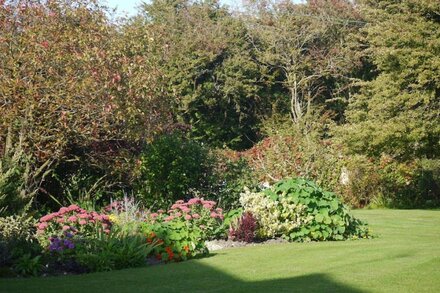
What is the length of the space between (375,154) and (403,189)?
342 centimetres

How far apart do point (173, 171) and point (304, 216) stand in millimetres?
4343

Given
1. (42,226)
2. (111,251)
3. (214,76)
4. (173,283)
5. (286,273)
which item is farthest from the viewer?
(214,76)

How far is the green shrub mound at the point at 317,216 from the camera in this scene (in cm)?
1244

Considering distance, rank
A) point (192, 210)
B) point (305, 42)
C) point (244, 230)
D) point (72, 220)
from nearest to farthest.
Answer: point (72, 220)
point (244, 230)
point (192, 210)
point (305, 42)

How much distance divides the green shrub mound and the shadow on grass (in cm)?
361

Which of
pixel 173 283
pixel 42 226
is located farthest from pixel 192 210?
pixel 173 283

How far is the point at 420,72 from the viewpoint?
860 inches

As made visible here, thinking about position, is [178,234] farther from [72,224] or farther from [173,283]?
[173,283]

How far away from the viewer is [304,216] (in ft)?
41.3

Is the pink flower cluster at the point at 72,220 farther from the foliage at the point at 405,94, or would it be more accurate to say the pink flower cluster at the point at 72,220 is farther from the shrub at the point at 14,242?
the foliage at the point at 405,94

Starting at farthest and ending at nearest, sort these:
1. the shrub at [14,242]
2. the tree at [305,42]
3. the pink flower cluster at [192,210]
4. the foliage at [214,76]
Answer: the tree at [305,42] → the foliage at [214,76] → the pink flower cluster at [192,210] → the shrub at [14,242]

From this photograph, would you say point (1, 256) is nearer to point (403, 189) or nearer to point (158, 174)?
point (158, 174)

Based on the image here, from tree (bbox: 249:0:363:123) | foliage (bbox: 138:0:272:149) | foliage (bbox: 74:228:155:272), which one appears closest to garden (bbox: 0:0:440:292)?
foliage (bbox: 74:228:155:272)

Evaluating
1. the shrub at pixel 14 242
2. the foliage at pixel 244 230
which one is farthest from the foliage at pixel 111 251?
the foliage at pixel 244 230
